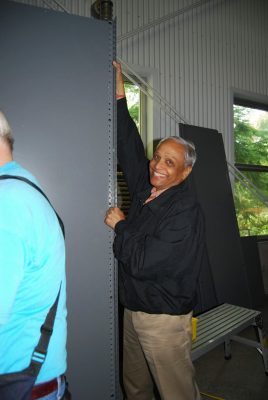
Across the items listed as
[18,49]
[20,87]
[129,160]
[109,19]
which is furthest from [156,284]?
[109,19]

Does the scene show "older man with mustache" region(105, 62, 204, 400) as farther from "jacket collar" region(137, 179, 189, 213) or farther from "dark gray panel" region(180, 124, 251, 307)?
"dark gray panel" region(180, 124, 251, 307)

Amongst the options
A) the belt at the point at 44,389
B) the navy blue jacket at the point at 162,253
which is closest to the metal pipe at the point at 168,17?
the navy blue jacket at the point at 162,253

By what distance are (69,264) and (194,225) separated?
651 millimetres

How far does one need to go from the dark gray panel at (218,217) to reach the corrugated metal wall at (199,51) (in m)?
→ 0.53

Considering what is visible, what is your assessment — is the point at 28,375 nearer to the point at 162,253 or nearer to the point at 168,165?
the point at 162,253

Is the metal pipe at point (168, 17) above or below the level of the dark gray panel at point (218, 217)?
above

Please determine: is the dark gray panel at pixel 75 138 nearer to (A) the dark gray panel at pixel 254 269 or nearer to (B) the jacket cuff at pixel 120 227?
(B) the jacket cuff at pixel 120 227

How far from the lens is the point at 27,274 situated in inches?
31.7

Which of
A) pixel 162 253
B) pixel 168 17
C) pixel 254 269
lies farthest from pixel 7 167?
pixel 254 269

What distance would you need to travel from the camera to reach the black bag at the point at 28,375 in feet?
2.55

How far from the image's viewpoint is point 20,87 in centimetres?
128

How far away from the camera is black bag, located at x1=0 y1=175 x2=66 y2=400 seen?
2.55ft

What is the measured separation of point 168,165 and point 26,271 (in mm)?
974

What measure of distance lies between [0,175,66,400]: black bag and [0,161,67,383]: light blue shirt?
0.01 meters
